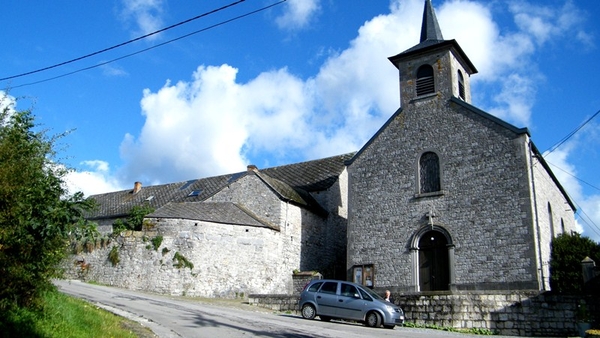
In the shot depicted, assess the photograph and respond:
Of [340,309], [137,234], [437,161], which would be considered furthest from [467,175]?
[137,234]

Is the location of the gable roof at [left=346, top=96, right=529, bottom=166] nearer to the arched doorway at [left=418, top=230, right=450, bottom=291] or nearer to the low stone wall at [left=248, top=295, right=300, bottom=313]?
the arched doorway at [left=418, top=230, right=450, bottom=291]

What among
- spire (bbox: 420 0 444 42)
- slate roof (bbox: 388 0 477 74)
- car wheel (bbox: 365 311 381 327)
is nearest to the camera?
car wheel (bbox: 365 311 381 327)

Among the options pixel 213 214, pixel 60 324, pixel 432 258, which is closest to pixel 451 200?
pixel 432 258

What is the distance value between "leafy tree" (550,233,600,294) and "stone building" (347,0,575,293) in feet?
A: 2.06

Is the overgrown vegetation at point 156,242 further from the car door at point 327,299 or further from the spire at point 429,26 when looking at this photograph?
the spire at point 429,26

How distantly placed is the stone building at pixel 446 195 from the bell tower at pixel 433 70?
48 millimetres

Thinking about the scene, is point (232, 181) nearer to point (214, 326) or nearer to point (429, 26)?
point (429, 26)

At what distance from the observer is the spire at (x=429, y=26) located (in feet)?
83.1

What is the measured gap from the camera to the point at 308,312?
16703mm

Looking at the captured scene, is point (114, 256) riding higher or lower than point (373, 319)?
higher

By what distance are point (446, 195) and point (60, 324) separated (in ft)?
53.7

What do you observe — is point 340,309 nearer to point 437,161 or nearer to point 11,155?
point 437,161

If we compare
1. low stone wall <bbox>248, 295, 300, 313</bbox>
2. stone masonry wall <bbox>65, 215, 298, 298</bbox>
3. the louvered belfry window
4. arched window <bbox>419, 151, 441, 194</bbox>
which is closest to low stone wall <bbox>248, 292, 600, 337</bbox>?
low stone wall <bbox>248, 295, 300, 313</bbox>

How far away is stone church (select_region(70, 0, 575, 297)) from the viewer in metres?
20.0
